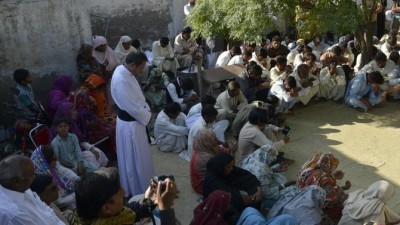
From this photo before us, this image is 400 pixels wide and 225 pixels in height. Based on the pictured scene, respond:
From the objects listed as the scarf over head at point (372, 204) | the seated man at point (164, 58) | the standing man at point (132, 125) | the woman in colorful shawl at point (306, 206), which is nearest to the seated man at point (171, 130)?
the standing man at point (132, 125)

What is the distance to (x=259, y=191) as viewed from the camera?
196 inches

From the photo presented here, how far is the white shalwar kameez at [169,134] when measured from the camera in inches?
271

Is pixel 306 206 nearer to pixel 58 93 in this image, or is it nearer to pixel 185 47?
pixel 58 93

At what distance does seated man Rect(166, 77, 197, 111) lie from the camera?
8.09m

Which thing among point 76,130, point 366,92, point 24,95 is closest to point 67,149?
point 76,130

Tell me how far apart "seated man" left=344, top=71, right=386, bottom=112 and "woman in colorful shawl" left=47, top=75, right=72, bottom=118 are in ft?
14.4

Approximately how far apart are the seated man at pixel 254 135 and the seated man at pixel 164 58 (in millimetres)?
3676

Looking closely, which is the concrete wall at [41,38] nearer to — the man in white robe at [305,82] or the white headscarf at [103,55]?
the white headscarf at [103,55]

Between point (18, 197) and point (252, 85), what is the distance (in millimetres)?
5641

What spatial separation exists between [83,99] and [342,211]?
360cm

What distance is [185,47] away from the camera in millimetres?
10516

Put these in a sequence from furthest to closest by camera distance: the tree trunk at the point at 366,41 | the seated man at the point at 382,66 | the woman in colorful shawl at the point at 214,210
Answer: the tree trunk at the point at 366,41, the seated man at the point at 382,66, the woman in colorful shawl at the point at 214,210

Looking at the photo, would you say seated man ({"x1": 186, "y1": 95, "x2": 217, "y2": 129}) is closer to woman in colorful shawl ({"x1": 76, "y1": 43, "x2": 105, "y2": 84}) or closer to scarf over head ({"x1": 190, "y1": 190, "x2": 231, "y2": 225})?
woman in colorful shawl ({"x1": 76, "y1": 43, "x2": 105, "y2": 84})

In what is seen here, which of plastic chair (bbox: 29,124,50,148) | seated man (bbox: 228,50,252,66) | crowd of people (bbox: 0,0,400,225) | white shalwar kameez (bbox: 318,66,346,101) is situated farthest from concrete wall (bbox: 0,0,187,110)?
white shalwar kameez (bbox: 318,66,346,101)
